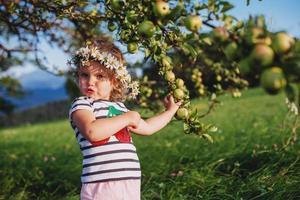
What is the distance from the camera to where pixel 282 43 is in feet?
5.36

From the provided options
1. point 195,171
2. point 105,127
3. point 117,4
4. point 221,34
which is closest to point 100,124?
point 105,127

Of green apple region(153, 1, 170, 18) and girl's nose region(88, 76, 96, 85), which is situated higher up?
green apple region(153, 1, 170, 18)

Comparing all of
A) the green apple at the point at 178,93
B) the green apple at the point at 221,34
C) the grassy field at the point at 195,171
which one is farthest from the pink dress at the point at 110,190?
the green apple at the point at 221,34

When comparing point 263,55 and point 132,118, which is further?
point 132,118

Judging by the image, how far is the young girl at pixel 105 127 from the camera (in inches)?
112

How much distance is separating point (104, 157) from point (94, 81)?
1.54 ft

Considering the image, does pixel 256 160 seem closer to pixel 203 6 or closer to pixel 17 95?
pixel 203 6

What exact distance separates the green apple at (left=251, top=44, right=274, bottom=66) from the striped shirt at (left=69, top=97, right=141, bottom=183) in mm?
1463

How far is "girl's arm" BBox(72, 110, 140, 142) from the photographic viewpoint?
9.12 ft

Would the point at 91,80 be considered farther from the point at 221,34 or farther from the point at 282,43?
the point at 282,43

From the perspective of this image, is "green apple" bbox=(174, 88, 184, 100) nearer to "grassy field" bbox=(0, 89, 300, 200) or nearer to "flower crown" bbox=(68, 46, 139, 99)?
"flower crown" bbox=(68, 46, 139, 99)

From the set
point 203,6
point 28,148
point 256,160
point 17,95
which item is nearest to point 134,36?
point 203,6

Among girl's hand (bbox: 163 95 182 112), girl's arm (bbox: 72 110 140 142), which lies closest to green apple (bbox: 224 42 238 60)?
girl's arm (bbox: 72 110 140 142)

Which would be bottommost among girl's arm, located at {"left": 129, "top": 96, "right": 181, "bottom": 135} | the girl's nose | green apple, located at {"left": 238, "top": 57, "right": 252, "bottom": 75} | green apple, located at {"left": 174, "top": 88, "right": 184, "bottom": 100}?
girl's arm, located at {"left": 129, "top": 96, "right": 181, "bottom": 135}
